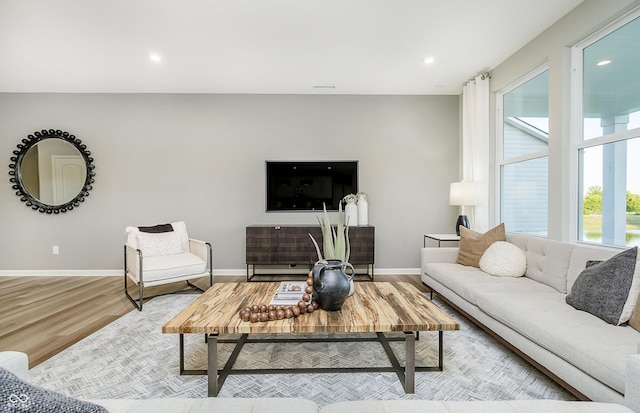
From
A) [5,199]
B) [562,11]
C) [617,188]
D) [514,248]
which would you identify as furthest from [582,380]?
[5,199]

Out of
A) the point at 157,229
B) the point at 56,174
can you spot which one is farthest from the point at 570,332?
the point at 56,174

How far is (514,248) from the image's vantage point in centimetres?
267

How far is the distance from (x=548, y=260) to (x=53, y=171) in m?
6.01

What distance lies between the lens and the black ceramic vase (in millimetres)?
1747

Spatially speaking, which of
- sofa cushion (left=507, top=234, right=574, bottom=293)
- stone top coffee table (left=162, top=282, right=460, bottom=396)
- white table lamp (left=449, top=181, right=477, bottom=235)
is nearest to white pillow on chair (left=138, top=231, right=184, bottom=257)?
stone top coffee table (left=162, top=282, right=460, bottom=396)

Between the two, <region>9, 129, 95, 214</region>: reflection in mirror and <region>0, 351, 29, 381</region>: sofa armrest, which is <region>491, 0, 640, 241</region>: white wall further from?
<region>9, 129, 95, 214</region>: reflection in mirror

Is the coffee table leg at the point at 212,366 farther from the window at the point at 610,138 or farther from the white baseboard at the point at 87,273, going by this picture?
the window at the point at 610,138

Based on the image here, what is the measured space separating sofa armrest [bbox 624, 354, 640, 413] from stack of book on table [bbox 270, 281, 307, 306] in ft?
4.88

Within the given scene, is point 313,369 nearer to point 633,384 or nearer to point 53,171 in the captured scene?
point 633,384

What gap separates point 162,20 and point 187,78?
1213 millimetres

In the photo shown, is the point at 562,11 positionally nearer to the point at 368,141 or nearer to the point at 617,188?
the point at 617,188

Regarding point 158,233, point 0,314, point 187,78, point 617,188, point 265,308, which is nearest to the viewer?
point 265,308

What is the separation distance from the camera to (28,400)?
0.60 meters

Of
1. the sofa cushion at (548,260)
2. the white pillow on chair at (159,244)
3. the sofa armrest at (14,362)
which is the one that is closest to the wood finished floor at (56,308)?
the white pillow on chair at (159,244)
